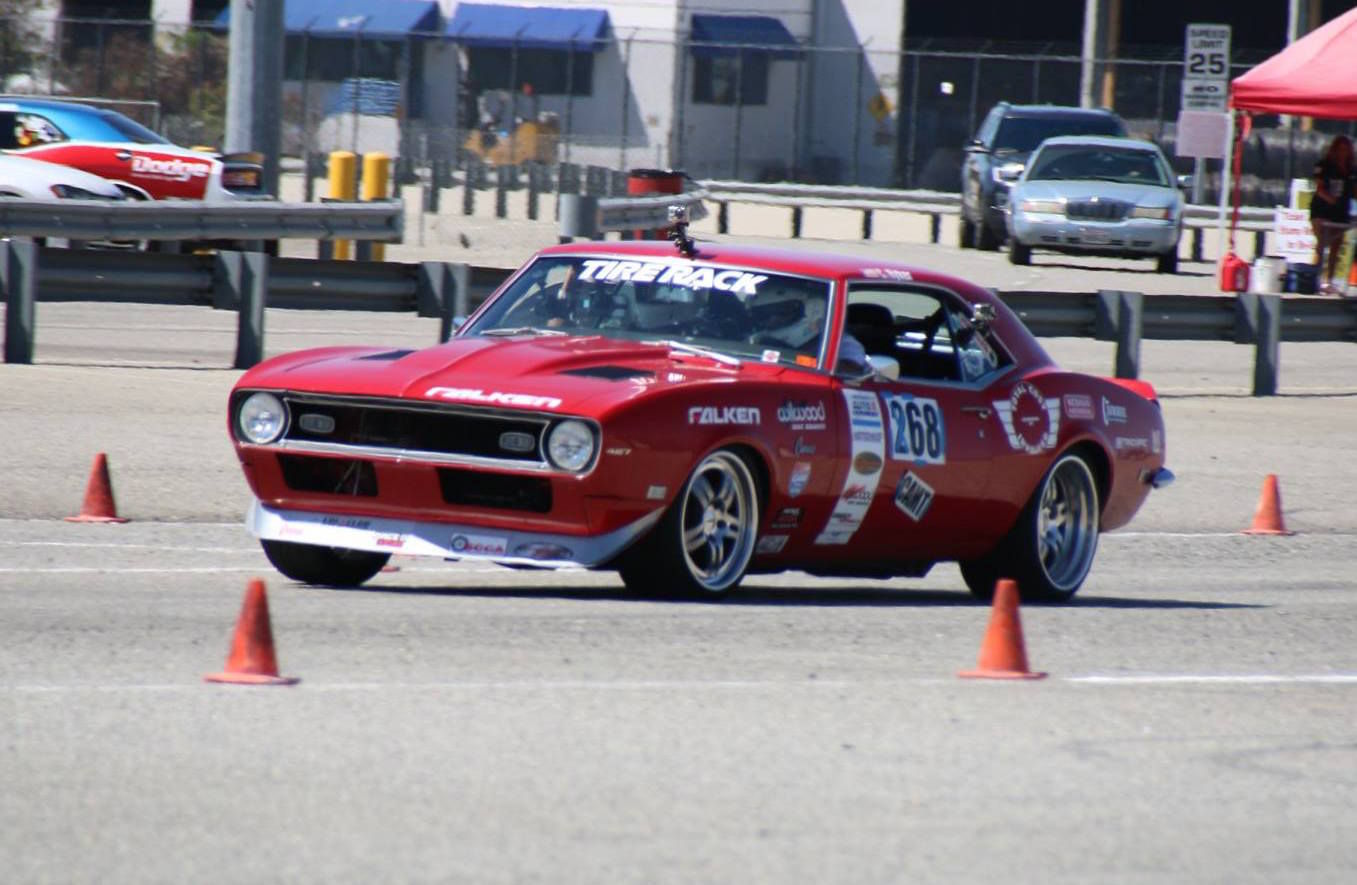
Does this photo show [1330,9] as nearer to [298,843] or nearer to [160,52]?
[160,52]

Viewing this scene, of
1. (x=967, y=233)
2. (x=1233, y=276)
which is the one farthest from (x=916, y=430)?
(x=967, y=233)

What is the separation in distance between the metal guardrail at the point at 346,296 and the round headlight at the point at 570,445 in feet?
30.5

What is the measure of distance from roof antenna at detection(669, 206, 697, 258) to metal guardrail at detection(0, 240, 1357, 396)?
24.9ft

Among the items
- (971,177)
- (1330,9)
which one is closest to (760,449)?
(971,177)

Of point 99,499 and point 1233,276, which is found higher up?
point 1233,276

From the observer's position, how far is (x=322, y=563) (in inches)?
370

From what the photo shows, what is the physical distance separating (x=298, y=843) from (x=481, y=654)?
250cm

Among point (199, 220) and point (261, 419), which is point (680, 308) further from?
point (199, 220)

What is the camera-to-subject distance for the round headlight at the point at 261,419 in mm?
8852

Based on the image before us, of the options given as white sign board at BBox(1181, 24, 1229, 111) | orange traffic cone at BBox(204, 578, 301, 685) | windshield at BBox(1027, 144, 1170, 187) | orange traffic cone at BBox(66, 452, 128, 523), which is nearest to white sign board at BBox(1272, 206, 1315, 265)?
windshield at BBox(1027, 144, 1170, 187)

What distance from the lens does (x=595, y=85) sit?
49.6 metres

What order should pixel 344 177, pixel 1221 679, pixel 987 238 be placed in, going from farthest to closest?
pixel 987 238
pixel 344 177
pixel 1221 679

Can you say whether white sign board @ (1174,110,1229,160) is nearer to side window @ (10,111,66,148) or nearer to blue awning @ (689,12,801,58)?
side window @ (10,111,66,148)

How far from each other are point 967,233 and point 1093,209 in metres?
4.88
